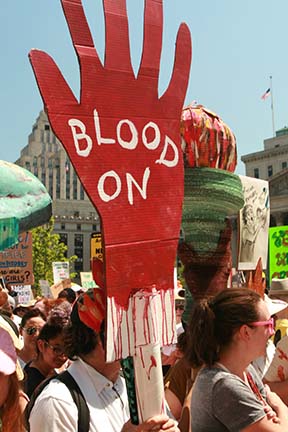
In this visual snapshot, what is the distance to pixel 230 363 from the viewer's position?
2.20 meters

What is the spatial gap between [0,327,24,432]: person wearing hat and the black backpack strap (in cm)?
25

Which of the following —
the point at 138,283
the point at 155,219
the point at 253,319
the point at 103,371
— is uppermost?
the point at 155,219

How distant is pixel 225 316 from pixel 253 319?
0.35 ft

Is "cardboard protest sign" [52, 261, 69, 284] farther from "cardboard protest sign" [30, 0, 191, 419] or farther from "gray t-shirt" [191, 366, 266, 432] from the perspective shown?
"cardboard protest sign" [30, 0, 191, 419]

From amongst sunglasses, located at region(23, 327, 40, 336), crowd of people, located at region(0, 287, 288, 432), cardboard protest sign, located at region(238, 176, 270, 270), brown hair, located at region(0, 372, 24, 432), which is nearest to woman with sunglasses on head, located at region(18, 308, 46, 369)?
sunglasses, located at region(23, 327, 40, 336)

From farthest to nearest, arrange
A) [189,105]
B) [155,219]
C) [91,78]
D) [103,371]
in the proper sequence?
[189,105] → [103,371] → [155,219] → [91,78]

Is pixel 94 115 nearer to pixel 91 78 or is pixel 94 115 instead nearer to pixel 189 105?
pixel 91 78

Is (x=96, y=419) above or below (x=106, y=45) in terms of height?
below

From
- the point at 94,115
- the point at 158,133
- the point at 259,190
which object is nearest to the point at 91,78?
the point at 94,115

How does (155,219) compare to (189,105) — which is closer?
(155,219)

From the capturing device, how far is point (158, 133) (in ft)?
6.53

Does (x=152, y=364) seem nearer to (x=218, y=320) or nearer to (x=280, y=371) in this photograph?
(x=218, y=320)

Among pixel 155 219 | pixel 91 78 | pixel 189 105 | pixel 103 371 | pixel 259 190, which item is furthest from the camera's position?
pixel 259 190

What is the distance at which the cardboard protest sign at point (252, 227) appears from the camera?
11.7 ft
